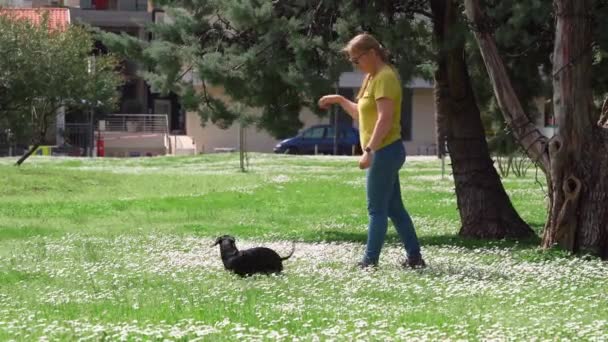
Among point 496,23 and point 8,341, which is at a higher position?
point 496,23

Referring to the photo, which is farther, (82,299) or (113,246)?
(113,246)

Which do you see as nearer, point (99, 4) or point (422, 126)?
point (422, 126)

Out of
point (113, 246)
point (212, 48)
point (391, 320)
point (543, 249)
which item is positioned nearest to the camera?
point (391, 320)

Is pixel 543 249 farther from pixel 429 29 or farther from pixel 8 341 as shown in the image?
pixel 8 341

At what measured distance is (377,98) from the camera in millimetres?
9539

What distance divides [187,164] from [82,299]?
30172 mm

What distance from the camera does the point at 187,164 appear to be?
38.3 m

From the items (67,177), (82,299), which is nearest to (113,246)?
(82,299)

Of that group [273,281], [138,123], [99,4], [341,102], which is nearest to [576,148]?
[341,102]

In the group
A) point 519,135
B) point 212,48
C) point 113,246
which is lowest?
point 113,246

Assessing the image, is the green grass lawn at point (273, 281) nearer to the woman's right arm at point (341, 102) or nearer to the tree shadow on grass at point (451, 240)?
the tree shadow on grass at point (451, 240)

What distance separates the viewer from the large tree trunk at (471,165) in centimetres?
1349

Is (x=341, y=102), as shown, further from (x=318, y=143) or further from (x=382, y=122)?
(x=318, y=143)

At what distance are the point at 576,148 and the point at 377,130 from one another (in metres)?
2.66
